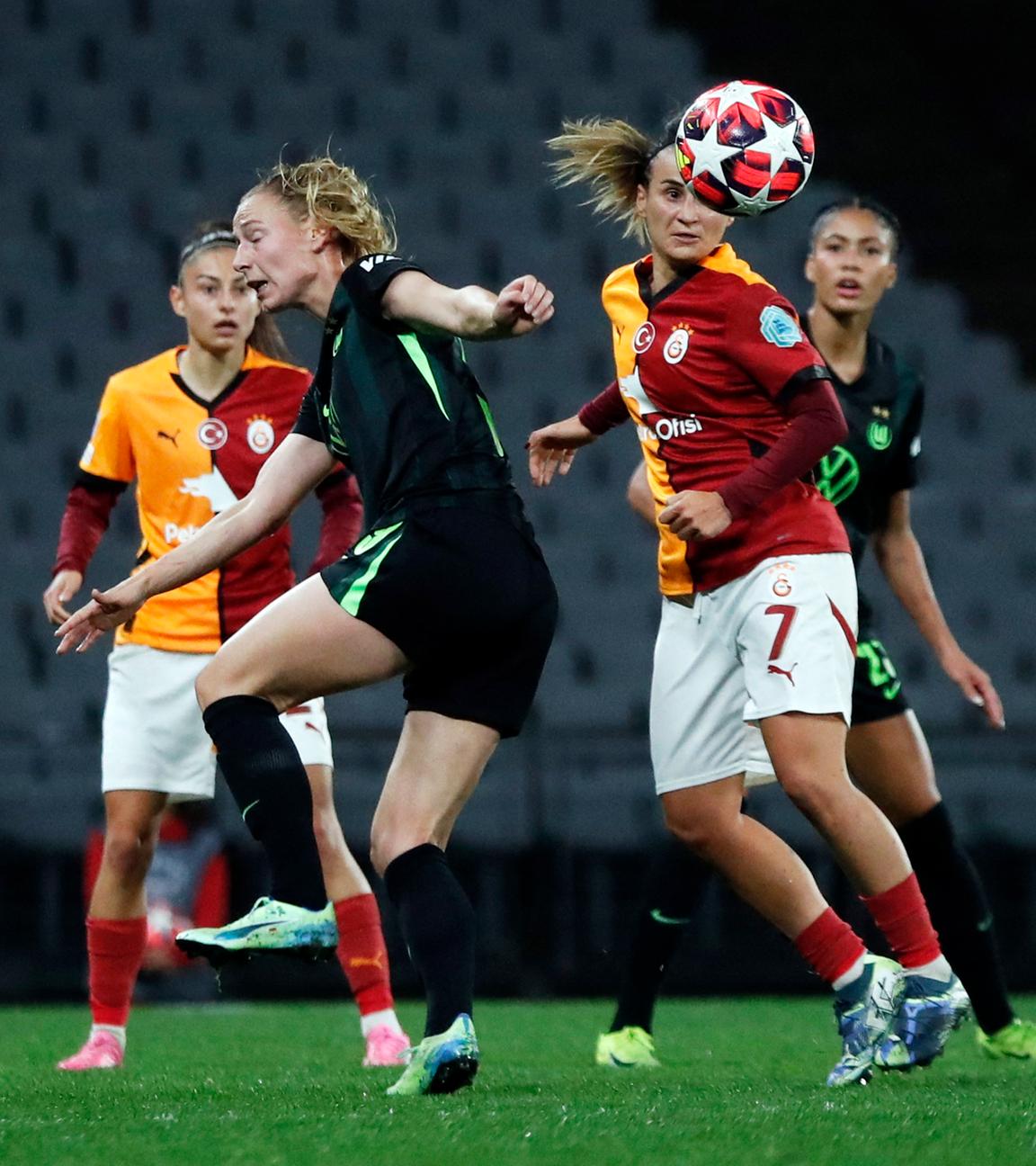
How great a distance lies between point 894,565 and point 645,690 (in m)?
5.44

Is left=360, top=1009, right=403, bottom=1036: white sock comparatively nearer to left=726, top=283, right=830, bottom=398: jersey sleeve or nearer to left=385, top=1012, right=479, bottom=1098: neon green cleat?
left=385, top=1012, right=479, bottom=1098: neon green cleat

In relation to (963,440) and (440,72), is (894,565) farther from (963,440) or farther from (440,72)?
(440,72)

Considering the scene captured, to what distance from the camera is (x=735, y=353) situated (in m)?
3.81

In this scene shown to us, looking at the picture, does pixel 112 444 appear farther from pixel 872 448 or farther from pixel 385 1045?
pixel 872 448

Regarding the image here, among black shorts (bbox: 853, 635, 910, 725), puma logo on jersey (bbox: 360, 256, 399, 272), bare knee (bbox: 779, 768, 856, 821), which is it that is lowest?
bare knee (bbox: 779, 768, 856, 821)

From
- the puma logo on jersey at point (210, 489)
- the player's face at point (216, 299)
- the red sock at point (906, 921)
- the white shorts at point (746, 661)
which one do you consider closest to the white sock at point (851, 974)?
the red sock at point (906, 921)

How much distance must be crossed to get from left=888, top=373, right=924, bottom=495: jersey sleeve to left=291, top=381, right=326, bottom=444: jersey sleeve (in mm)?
1610

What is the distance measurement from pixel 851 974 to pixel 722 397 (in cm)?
113

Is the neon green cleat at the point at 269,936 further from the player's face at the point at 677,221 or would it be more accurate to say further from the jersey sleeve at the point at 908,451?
the jersey sleeve at the point at 908,451

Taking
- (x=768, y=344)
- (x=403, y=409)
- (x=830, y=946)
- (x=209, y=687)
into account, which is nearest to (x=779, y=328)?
(x=768, y=344)

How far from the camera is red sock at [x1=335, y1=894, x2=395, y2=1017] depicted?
486 cm

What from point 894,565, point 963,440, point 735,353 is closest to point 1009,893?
point 963,440

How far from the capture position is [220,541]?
3660 millimetres

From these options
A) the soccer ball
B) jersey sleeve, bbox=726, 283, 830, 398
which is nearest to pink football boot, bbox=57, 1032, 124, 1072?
jersey sleeve, bbox=726, 283, 830, 398
